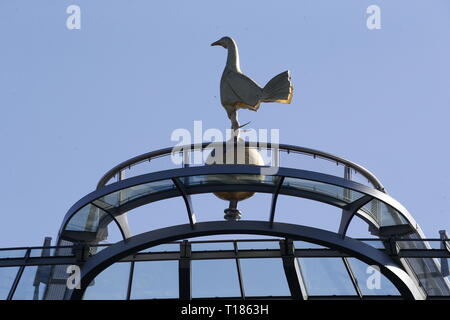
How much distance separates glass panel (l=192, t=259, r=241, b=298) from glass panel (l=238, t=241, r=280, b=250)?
1.66 ft

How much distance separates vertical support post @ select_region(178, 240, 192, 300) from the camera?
21422mm

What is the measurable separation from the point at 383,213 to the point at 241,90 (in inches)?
184

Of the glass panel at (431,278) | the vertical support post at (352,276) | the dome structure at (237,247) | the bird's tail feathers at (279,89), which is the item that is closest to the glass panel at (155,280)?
the dome structure at (237,247)

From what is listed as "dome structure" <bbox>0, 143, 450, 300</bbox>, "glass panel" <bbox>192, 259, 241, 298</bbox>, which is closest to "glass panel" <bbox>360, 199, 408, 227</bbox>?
"dome structure" <bbox>0, 143, 450, 300</bbox>

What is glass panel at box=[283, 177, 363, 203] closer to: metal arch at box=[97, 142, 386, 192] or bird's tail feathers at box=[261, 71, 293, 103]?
metal arch at box=[97, 142, 386, 192]

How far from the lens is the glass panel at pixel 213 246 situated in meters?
21.7

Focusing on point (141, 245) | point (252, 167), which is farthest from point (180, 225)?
point (252, 167)

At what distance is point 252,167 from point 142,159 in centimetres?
282

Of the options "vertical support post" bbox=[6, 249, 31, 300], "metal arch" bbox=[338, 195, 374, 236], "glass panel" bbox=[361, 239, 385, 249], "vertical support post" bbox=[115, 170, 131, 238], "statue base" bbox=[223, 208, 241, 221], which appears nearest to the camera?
"metal arch" bbox=[338, 195, 374, 236]

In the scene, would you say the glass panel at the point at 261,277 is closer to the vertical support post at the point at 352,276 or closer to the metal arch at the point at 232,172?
the vertical support post at the point at 352,276

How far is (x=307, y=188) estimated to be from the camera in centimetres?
1759

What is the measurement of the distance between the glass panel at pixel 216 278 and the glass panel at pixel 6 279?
504 cm
